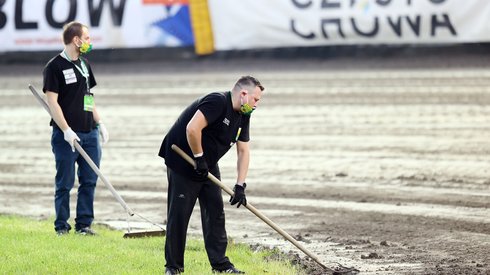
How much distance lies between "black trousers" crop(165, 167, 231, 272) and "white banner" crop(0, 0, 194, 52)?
13971mm

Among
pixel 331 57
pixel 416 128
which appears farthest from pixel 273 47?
pixel 416 128

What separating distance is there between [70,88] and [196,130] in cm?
250

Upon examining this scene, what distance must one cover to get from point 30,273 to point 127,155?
7.59m

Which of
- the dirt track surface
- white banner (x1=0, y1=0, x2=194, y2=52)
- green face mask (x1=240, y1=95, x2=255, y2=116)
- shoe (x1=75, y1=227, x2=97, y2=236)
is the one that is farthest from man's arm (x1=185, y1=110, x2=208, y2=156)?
white banner (x1=0, y1=0, x2=194, y2=52)

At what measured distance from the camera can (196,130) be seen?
8977mm

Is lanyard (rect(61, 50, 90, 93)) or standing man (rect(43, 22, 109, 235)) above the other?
lanyard (rect(61, 50, 90, 93))

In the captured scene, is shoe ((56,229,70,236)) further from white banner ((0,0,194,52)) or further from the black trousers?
white banner ((0,0,194,52))

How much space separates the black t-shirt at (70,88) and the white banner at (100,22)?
12.1 meters

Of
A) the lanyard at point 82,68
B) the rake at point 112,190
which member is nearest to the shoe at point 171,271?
the rake at point 112,190

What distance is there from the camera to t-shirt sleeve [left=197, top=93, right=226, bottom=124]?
900 centimetres

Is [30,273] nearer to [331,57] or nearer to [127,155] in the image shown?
[127,155]

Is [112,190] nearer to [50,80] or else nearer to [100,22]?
[50,80]

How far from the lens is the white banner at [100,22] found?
2319 centimetres

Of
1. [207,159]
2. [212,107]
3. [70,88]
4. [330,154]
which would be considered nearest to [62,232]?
[70,88]
